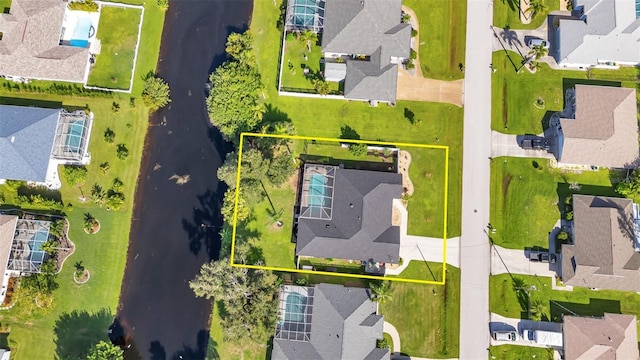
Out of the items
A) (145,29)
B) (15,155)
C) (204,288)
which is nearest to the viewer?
(204,288)

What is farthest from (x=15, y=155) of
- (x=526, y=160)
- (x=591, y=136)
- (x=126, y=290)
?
(x=591, y=136)

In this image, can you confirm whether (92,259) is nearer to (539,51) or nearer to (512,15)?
(539,51)

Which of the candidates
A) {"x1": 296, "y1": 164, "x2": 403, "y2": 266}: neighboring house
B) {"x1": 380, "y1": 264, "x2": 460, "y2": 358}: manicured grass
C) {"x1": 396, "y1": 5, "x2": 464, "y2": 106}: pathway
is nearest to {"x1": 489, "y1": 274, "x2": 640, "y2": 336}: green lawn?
{"x1": 380, "y1": 264, "x2": 460, "y2": 358}: manicured grass

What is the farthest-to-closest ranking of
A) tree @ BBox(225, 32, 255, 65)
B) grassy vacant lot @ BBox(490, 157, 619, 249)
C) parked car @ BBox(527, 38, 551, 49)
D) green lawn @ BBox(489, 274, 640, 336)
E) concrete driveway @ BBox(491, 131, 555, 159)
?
parked car @ BBox(527, 38, 551, 49) → tree @ BBox(225, 32, 255, 65) → concrete driveway @ BBox(491, 131, 555, 159) → grassy vacant lot @ BBox(490, 157, 619, 249) → green lawn @ BBox(489, 274, 640, 336)

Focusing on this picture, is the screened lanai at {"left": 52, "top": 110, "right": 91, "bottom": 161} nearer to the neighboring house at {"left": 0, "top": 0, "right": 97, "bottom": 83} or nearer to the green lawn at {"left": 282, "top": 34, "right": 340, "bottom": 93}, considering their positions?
the neighboring house at {"left": 0, "top": 0, "right": 97, "bottom": 83}

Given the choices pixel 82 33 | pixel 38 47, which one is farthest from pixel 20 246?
pixel 82 33

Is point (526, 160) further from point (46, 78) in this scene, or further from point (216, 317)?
point (46, 78)

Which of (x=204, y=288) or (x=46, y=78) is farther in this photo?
(x=46, y=78)
